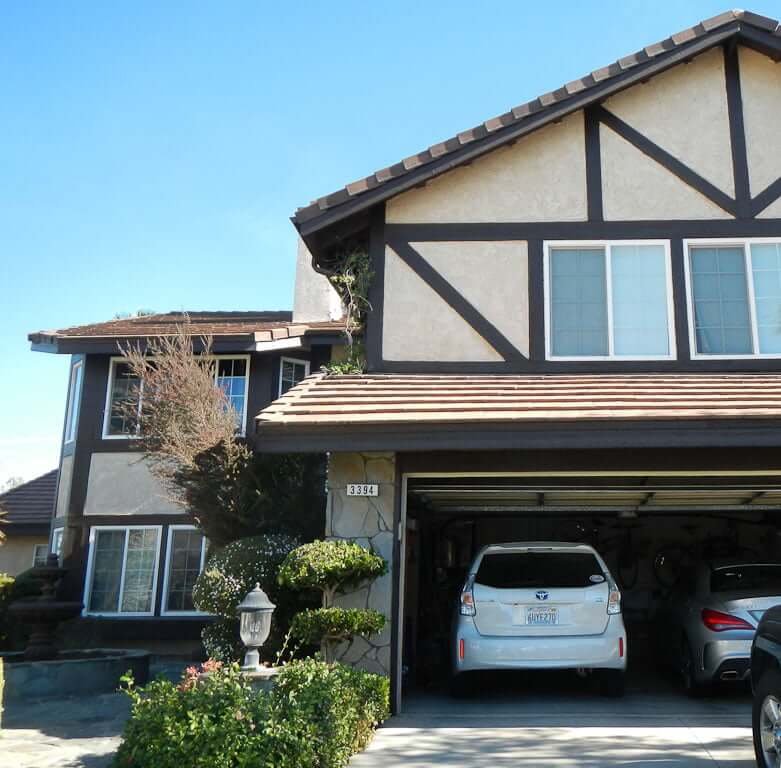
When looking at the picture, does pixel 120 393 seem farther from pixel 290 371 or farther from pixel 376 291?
pixel 376 291

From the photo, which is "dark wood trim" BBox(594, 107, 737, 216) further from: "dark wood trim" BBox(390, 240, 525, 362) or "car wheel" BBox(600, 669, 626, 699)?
"car wheel" BBox(600, 669, 626, 699)

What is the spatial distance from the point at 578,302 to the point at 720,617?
3979 mm

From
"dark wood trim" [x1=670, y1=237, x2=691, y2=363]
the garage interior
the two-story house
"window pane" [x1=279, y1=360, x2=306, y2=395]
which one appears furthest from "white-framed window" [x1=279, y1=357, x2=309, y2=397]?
"dark wood trim" [x1=670, y1=237, x2=691, y2=363]

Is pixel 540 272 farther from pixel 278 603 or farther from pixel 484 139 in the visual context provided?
pixel 278 603

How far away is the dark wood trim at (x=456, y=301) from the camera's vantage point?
400 inches

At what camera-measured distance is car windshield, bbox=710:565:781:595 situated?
8852mm

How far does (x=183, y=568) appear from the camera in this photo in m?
15.5

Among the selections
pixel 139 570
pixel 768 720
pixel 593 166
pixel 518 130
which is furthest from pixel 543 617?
pixel 139 570

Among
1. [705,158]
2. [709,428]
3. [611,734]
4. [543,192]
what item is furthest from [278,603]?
[705,158]

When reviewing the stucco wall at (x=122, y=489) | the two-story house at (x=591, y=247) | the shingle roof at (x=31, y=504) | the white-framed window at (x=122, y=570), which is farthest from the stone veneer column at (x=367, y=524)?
the shingle roof at (x=31, y=504)

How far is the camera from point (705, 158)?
34.6 feet

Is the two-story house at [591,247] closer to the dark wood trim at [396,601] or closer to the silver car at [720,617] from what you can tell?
the dark wood trim at [396,601]

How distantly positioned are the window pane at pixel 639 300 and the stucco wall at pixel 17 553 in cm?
1381

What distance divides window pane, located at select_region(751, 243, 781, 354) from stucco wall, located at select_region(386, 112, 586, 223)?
7.32 feet
